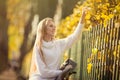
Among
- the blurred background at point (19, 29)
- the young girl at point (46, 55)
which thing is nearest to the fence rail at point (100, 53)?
the young girl at point (46, 55)

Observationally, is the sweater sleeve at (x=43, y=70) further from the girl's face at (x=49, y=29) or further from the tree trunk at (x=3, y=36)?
the tree trunk at (x=3, y=36)

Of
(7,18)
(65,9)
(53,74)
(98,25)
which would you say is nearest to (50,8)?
(65,9)

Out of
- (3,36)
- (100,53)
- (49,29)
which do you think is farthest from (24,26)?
(100,53)

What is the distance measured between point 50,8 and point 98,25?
0.95 m

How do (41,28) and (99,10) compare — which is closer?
(41,28)

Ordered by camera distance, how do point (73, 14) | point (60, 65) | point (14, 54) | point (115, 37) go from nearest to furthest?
point (115, 37)
point (60, 65)
point (73, 14)
point (14, 54)

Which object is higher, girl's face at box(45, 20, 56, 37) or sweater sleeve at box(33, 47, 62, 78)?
girl's face at box(45, 20, 56, 37)

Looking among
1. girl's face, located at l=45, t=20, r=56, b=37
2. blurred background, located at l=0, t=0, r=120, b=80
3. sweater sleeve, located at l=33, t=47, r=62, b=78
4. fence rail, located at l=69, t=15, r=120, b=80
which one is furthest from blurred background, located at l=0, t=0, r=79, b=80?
sweater sleeve, located at l=33, t=47, r=62, b=78

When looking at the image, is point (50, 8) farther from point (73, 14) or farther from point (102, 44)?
point (102, 44)

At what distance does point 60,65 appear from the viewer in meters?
3.48

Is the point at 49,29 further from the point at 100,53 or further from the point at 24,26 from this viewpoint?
the point at 24,26

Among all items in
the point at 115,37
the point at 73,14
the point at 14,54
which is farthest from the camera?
the point at 14,54

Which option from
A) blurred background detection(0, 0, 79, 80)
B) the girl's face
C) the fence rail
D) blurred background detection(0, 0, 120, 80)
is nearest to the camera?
the fence rail

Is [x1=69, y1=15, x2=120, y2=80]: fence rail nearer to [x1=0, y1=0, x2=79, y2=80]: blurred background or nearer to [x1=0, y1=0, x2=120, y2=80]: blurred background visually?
[x1=0, y1=0, x2=120, y2=80]: blurred background
